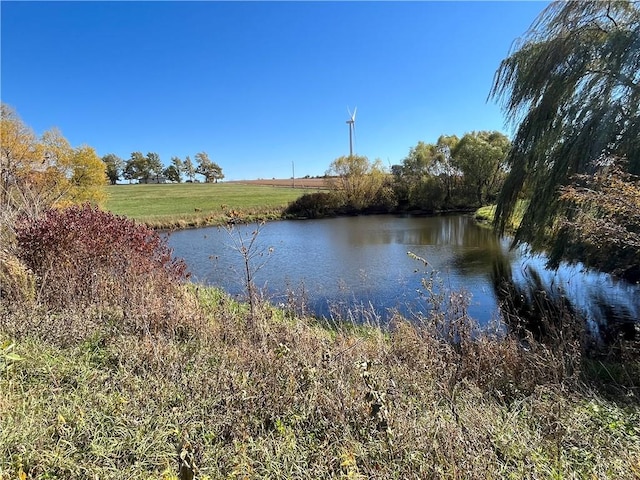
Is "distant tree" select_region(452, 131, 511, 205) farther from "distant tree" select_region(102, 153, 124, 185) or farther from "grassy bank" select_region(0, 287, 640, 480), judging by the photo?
"distant tree" select_region(102, 153, 124, 185)

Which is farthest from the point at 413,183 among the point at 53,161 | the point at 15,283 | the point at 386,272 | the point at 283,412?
the point at 283,412

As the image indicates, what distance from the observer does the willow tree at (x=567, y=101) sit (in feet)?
21.3

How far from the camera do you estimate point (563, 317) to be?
5.29m

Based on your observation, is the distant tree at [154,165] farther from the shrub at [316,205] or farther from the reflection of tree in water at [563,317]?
the reflection of tree in water at [563,317]

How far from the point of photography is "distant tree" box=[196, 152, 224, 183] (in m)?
81.7

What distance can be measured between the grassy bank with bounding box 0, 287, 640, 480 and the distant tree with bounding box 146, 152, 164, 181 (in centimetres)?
7722

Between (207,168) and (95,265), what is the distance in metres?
81.3

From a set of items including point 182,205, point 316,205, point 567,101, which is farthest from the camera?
point 182,205

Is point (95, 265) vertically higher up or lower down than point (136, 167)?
lower down

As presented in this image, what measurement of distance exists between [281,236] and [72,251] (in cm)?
1705

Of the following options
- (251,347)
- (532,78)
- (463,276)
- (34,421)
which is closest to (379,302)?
(463,276)

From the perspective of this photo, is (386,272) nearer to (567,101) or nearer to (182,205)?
(567,101)

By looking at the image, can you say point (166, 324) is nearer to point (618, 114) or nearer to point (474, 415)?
point (474, 415)

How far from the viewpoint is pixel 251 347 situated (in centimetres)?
364
